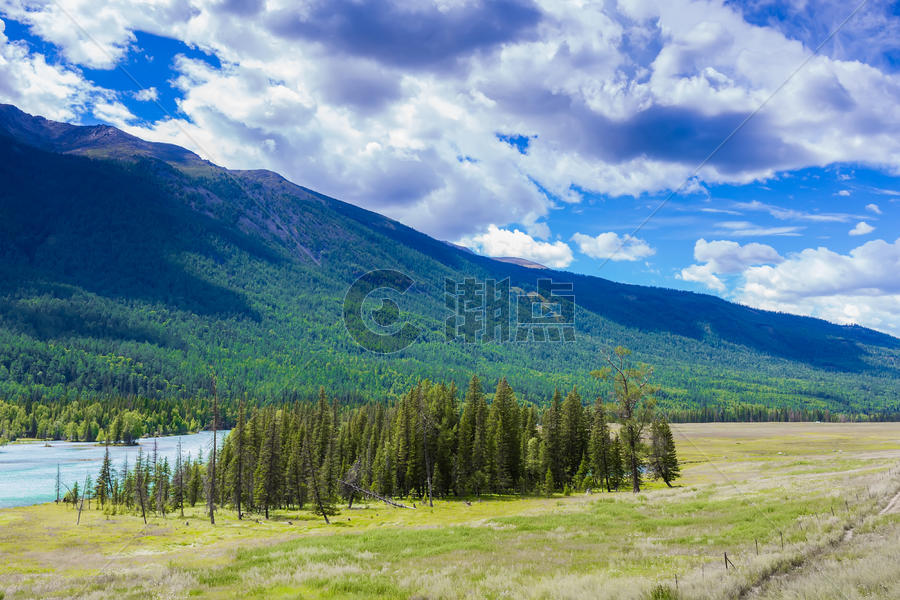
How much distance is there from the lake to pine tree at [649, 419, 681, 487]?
284 ft

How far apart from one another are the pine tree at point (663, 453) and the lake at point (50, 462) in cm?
8643

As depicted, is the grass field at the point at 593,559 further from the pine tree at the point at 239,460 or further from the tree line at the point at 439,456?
the tree line at the point at 439,456

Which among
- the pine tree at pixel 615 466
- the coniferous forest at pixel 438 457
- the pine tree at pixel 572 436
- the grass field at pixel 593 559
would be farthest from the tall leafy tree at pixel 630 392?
the pine tree at pixel 572 436

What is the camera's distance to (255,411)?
89938mm

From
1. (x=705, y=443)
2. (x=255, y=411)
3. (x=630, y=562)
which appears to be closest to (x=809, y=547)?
(x=630, y=562)

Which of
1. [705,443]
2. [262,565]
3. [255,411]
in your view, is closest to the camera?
[262,565]

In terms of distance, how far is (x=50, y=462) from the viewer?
493ft

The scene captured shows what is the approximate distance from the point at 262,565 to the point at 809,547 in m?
24.9

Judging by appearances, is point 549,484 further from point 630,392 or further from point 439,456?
point 630,392

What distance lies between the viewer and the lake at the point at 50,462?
367 ft

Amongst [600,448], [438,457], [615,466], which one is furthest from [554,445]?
[438,457]

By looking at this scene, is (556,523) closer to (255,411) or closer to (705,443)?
(255,411)

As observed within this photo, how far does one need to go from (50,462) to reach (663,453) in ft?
563

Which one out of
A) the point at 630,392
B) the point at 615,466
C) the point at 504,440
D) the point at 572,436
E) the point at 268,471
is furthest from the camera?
→ the point at 572,436
